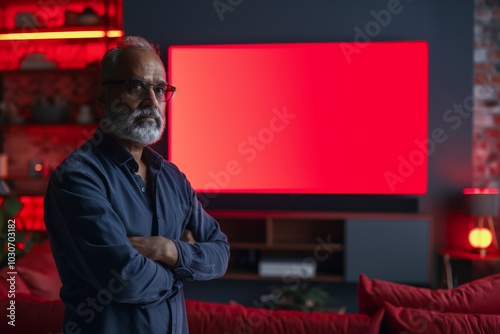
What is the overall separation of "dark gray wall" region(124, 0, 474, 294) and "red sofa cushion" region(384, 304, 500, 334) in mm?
2691

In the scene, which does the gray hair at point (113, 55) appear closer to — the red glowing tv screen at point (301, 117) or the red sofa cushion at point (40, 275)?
the red sofa cushion at point (40, 275)

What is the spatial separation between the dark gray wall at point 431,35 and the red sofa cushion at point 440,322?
2.69 meters

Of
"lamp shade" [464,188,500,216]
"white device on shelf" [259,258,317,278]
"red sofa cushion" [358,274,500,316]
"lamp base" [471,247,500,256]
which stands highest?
"lamp shade" [464,188,500,216]

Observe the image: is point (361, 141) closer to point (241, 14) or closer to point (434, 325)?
point (241, 14)

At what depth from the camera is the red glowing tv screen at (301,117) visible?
13.1ft

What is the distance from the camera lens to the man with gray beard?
3.68 ft

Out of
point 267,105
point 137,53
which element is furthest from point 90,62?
point 137,53

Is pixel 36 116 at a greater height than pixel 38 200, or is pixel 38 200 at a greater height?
pixel 36 116

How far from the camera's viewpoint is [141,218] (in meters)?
1.26

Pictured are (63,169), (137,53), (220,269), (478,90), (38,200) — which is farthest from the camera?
(38,200)

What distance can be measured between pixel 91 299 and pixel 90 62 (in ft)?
12.0

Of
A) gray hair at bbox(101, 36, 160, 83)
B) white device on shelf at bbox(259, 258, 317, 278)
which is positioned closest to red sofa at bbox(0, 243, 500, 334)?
gray hair at bbox(101, 36, 160, 83)

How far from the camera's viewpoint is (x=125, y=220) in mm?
1224

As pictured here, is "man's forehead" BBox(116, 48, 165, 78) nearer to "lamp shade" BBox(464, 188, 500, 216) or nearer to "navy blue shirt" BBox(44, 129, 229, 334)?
"navy blue shirt" BBox(44, 129, 229, 334)
